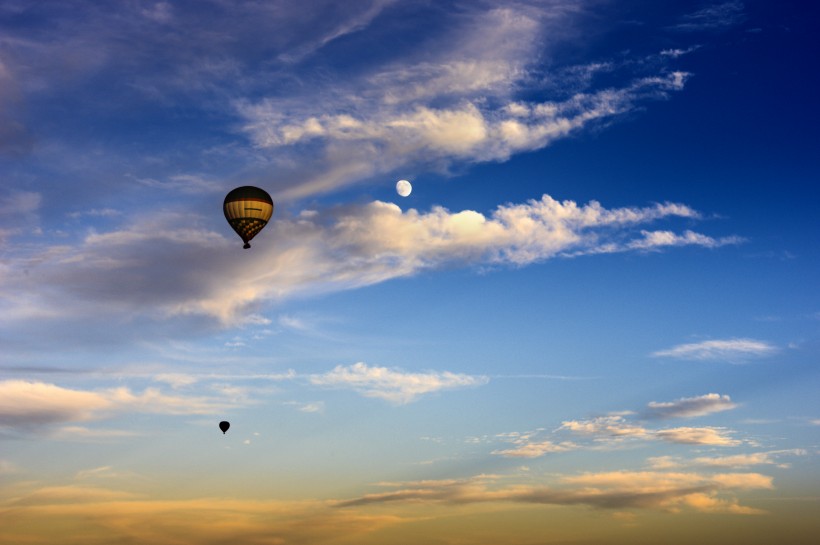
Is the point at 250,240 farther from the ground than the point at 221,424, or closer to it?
farther from the ground

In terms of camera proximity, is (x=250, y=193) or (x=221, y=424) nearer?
(x=250, y=193)

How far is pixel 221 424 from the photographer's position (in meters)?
147

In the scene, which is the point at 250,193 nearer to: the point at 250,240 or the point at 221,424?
the point at 250,240

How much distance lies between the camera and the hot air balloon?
124312mm

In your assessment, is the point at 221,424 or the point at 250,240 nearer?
the point at 250,240

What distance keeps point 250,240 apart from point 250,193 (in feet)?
20.2

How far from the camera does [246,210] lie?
124 m

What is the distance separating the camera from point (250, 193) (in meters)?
125

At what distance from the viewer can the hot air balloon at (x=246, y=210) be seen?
124312 millimetres

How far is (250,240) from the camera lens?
4958 inches

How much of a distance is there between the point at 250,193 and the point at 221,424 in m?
40.7

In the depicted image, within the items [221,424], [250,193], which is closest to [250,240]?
[250,193]

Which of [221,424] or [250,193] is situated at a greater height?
[250,193]
